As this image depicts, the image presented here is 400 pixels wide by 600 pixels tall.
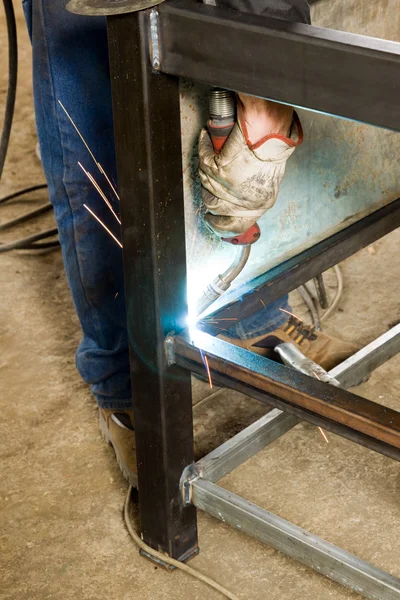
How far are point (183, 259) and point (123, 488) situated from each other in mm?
661

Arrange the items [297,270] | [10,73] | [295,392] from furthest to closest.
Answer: [10,73] → [297,270] → [295,392]

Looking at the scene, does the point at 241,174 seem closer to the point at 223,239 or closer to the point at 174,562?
the point at 223,239

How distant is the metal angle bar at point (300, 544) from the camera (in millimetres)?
1482

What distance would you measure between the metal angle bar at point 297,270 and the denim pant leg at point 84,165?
39 cm

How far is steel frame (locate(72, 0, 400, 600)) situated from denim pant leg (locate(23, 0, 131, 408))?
37 centimetres

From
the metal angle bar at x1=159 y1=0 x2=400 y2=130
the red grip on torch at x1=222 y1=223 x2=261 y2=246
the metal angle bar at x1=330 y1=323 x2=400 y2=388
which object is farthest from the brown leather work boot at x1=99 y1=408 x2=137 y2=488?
the metal angle bar at x1=159 y1=0 x2=400 y2=130

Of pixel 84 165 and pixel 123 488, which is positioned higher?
pixel 84 165

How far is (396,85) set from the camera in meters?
1.07

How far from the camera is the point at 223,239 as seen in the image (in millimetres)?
1562

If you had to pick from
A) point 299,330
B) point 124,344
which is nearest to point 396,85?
point 124,344

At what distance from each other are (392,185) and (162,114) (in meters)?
0.72

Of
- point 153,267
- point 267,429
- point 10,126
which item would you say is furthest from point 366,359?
point 10,126

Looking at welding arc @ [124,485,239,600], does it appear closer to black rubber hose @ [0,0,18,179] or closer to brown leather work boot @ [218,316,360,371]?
brown leather work boot @ [218,316,360,371]

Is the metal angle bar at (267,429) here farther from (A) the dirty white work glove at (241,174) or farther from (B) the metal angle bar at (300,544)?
(A) the dirty white work glove at (241,174)
